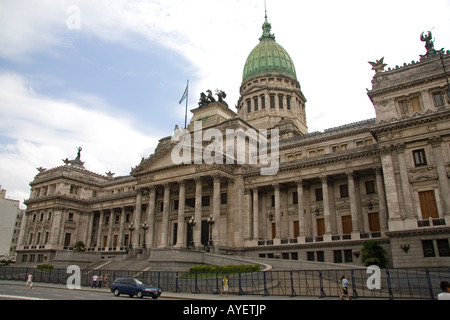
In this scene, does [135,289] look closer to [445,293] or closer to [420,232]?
[445,293]

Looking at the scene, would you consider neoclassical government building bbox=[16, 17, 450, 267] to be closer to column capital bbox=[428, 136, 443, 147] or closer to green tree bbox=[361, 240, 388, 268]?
column capital bbox=[428, 136, 443, 147]

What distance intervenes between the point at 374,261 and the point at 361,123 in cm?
2400

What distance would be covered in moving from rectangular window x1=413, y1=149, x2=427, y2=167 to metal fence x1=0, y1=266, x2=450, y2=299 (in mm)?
10242

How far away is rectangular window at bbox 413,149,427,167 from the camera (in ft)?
114

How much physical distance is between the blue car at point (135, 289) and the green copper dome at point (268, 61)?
62836 mm

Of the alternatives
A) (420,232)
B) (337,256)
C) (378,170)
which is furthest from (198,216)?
(420,232)

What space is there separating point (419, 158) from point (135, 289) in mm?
28694

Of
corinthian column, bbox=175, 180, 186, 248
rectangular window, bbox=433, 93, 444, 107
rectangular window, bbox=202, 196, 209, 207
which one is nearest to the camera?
rectangular window, bbox=433, 93, 444, 107

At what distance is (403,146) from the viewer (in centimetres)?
3572

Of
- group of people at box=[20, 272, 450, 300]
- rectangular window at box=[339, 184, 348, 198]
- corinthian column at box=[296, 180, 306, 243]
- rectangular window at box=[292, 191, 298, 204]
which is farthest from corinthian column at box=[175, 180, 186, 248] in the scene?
rectangular window at box=[339, 184, 348, 198]

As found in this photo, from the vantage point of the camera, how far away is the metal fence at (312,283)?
23406 mm

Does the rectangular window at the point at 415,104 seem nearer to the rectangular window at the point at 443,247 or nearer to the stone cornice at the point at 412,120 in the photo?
the stone cornice at the point at 412,120
